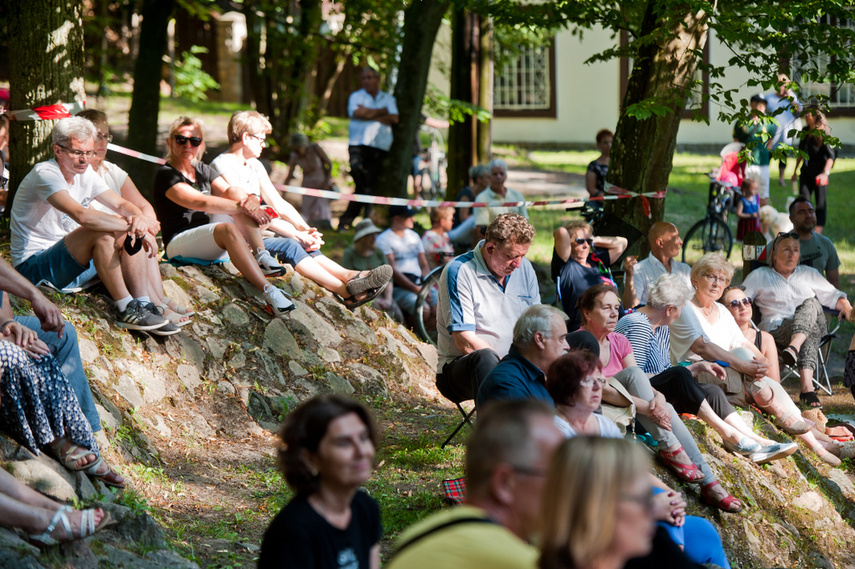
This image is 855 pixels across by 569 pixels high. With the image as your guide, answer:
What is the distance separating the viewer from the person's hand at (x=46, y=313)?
173 inches

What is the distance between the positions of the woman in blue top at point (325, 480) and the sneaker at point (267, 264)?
456 centimetres

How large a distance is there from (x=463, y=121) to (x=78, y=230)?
799 centimetres

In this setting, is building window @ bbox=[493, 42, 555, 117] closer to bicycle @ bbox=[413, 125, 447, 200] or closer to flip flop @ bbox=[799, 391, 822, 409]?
bicycle @ bbox=[413, 125, 447, 200]

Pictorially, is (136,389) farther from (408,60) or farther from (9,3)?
(408,60)

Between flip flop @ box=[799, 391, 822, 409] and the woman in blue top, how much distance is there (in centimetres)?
616

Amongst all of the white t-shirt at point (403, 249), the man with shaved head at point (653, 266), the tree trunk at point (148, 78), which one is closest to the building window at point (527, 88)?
the tree trunk at point (148, 78)

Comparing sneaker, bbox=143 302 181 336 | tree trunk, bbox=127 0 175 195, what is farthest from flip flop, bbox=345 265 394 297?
tree trunk, bbox=127 0 175 195

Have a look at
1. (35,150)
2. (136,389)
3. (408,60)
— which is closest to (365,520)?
(136,389)

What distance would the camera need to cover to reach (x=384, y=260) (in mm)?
8852

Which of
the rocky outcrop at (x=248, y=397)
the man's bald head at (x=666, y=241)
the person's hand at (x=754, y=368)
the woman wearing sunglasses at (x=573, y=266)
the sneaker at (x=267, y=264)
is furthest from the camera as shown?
the man's bald head at (x=666, y=241)

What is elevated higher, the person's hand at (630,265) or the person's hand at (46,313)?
the person's hand at (46,313)

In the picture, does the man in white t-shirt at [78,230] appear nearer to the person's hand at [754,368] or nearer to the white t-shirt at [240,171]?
the white t-shirt at [240,171]

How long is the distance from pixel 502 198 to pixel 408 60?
245 cm

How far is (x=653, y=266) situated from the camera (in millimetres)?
7781
